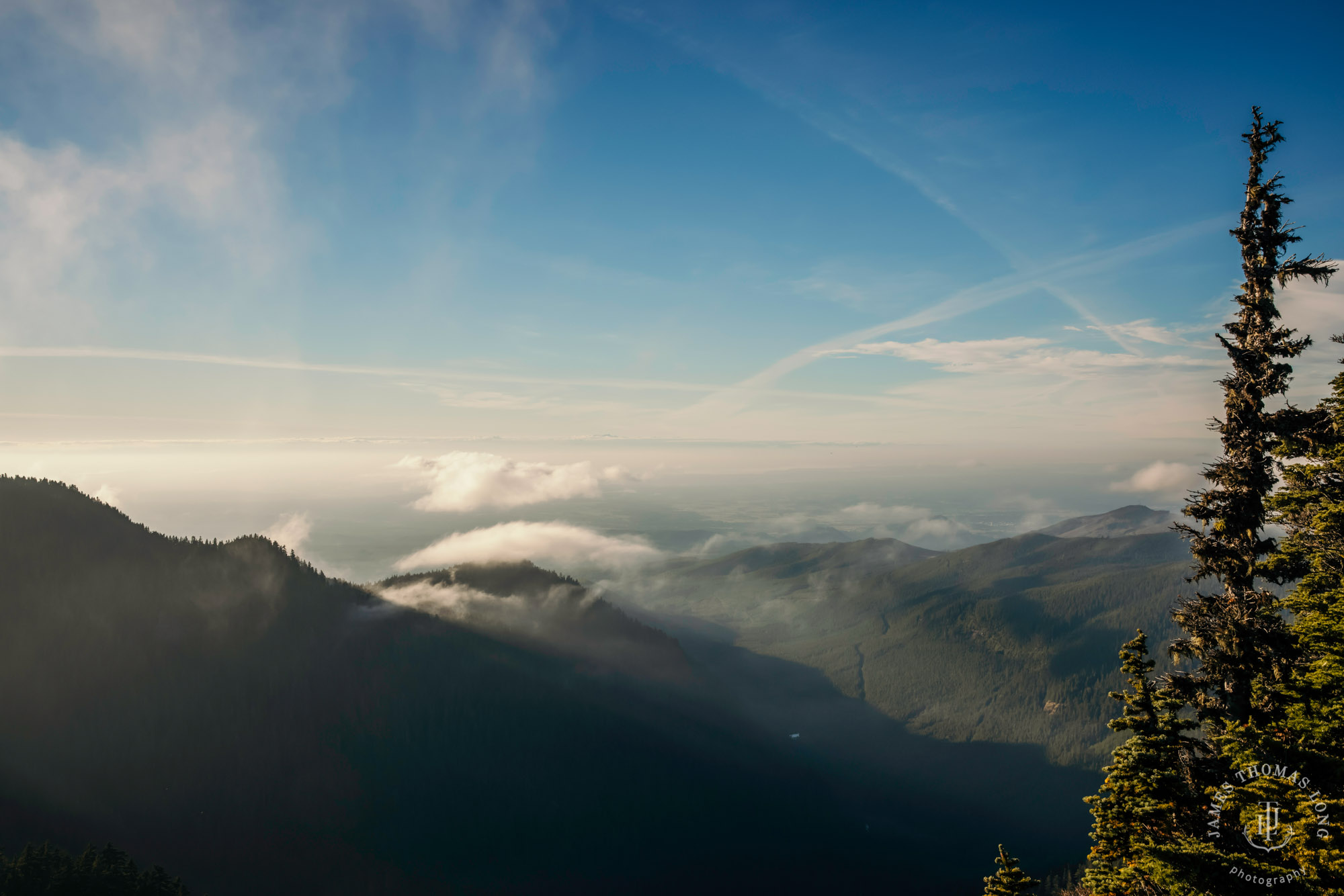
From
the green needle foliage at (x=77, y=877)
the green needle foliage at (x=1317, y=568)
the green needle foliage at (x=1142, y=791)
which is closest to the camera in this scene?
the green needle foliage at (x=1317, y=568)

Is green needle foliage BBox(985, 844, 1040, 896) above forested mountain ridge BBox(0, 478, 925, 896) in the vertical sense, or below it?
above

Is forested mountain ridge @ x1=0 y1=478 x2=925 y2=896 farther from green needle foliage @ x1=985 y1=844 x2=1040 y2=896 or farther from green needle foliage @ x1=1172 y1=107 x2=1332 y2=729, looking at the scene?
green needle foliage @ x1=1172 y1=107 x2=1332 y2=729

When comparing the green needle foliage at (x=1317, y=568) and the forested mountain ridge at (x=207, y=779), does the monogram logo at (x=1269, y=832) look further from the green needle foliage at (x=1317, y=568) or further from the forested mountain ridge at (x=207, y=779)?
A: the forested mountain ridge at (x=207, y=779)

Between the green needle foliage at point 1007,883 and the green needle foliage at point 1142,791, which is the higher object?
the green needle foliage at point 1142,791

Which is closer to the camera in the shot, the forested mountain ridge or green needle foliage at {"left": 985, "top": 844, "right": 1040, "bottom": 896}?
green needle foliage at {"left": 985, "top": 844, "right": 1040, "bottom": 896}

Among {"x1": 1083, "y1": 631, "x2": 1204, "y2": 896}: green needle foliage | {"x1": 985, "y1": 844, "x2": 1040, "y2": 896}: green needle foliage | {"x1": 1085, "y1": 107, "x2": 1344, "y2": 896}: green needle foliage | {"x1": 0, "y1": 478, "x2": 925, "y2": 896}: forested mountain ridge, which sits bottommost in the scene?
{"x1": 0, "y1": 478, "x2": 925, "y2": 896}: forested mountain ridge

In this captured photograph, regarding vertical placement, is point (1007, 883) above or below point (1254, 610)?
below

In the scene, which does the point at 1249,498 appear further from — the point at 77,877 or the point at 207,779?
the point at 207,779

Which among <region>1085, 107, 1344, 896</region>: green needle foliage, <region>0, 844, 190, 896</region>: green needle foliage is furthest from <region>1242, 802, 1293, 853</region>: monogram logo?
<region>0, 844, 190, 896</region>: green needle foliage

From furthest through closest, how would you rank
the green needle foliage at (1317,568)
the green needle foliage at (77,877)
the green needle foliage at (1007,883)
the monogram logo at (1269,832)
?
the green needle foliage at (77,877) → the green needle foliage at (1007,883) → the green needle foliage at (1317,568) → the monogram logo at (1269,832)

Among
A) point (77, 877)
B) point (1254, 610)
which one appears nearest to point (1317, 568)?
point (1254, 610)

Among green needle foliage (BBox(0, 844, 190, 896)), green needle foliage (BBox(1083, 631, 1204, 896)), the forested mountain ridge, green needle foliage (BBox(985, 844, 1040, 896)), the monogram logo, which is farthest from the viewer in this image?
the forested mountain ridge

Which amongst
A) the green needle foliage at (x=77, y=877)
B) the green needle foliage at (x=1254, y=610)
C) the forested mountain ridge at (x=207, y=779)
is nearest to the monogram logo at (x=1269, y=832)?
the green needle foliage at (x=1254, y=610)

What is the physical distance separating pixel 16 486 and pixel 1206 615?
976 feet
